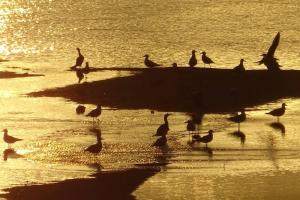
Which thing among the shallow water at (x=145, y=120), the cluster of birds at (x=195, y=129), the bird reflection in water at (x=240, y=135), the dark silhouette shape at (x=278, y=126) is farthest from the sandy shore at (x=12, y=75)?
the bird reflection in water at (x=240, y=135)

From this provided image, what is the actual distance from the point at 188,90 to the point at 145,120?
4.76 m

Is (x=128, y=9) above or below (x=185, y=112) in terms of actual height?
above

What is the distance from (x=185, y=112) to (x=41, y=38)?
2944 centimetres

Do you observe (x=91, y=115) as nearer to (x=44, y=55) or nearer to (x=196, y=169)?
(x=196, y=169)

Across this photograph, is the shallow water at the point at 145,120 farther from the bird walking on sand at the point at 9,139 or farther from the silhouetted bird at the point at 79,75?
the silhouetted bird at the point at 79,75

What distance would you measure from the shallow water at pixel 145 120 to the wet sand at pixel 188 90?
1.02 meters

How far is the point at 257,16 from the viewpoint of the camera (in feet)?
253

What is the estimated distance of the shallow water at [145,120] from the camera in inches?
1129

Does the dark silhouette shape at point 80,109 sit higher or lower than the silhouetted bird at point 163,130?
higher

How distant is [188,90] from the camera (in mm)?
41031

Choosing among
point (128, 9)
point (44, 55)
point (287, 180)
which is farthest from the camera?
point (128, 9)

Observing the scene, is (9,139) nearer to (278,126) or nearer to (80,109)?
(80,109)

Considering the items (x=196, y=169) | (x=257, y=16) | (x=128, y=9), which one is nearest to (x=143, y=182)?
(x=196, y=169)

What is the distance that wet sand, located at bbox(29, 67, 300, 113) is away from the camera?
39.3 meters
